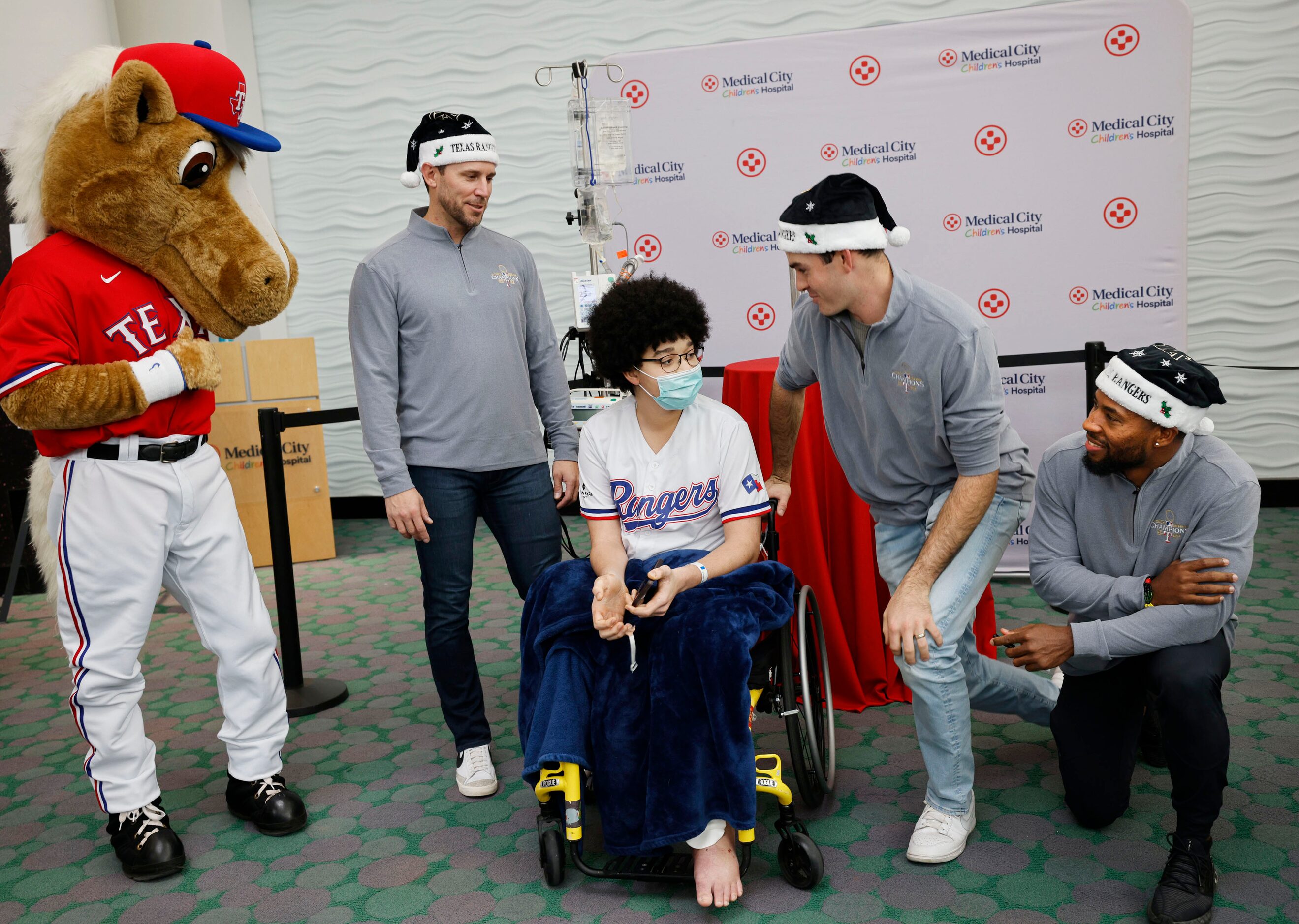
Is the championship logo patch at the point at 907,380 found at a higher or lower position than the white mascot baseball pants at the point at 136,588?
higher

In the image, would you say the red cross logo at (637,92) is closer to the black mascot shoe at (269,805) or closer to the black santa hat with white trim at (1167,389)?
the black santa hat with white trim at (1167,389)

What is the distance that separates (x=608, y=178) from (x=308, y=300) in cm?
294

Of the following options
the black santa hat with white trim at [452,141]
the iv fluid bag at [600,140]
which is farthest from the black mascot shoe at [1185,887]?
the iv fluid bag at [600,140]

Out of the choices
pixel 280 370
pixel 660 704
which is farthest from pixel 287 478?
pixel 660 704

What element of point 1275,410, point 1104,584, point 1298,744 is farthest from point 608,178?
point 1275,410

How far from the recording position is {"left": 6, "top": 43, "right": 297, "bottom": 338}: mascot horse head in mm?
2240

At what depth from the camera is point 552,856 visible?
2.29 meters

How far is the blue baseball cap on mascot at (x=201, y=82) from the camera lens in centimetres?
235

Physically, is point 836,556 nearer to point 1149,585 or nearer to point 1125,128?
point 1149,585

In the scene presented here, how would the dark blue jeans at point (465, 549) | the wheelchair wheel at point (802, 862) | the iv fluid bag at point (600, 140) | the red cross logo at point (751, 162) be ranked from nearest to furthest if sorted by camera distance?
the wheelchair wheel at point (802, 862) < the dark blue jeans at point (465, 549) < the iv fluid bag at point (600, 140) < the red cross logo at point (751, 162)

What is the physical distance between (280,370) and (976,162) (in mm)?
3462

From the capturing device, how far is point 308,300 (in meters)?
6.28

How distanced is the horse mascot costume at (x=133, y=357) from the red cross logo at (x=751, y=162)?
8.02 feet

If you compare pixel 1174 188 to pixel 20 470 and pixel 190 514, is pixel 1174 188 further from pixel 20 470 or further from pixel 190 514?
pixel 20 470
